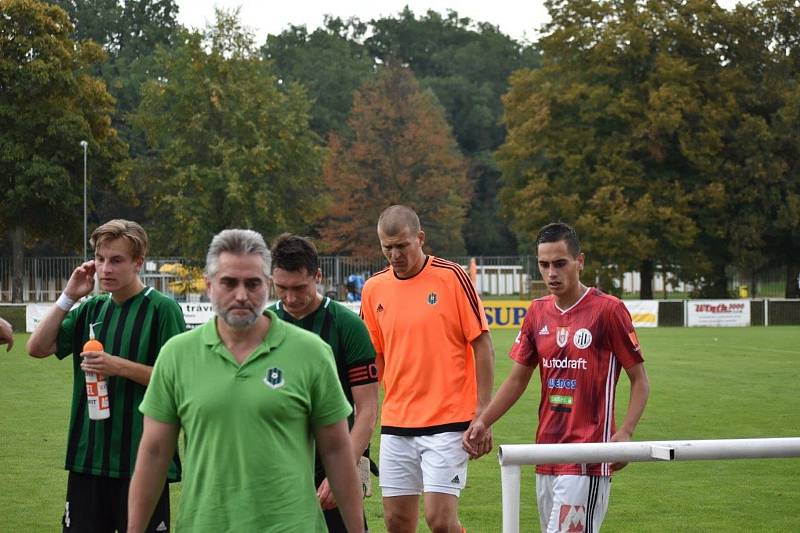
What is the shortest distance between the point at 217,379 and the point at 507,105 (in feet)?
181

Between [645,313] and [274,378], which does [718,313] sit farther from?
[274,378]

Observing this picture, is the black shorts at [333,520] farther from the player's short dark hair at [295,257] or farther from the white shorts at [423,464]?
the white shorts at [423,464]

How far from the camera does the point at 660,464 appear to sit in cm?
1332

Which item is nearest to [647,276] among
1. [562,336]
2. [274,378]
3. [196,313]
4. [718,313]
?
[718,313]

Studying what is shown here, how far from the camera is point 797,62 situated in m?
55.0

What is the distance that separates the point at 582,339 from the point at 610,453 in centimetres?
188

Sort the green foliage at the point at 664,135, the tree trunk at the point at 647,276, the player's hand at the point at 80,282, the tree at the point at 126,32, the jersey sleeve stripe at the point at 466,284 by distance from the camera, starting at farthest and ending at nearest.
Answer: the tree at the point at 126,32, the tree trunk at the point at 647,276, the green foliage at the point at 664,135, the jersey sleeve stripe at the point at 466,284, the player's hand at the point at 80,282

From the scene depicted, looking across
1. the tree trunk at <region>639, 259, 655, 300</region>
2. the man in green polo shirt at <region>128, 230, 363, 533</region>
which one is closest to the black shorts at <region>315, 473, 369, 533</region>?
the man in green polo shirt at <region>128, 230, 363, 533</region>

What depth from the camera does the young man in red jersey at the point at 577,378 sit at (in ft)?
20.8

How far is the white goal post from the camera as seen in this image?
4.48 m

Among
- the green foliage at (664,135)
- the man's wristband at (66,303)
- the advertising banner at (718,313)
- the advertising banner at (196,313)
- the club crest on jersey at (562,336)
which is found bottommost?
the advertising banner at (718,313)

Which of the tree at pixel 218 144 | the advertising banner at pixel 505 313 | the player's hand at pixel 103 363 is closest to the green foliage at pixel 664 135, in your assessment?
the tree at pixel 218 144

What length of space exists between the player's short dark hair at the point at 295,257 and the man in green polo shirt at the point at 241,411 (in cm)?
156

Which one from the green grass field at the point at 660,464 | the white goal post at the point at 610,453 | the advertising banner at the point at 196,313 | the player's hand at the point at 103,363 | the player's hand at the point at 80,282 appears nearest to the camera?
the white goal post at the point at 610,453
